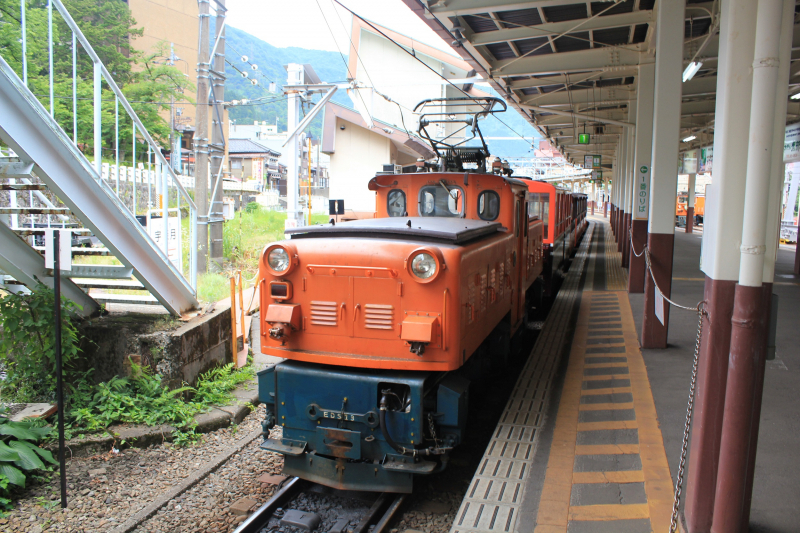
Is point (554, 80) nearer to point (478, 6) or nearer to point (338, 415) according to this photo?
point (478, 6)

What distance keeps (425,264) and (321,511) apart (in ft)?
6.75

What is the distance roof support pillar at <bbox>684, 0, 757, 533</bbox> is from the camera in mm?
2793

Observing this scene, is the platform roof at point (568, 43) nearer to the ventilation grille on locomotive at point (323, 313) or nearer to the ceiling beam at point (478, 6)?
the ceiling beam at point (478, 6)

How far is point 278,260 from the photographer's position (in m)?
4.45

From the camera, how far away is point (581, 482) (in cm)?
388

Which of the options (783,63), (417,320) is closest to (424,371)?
(417,320)

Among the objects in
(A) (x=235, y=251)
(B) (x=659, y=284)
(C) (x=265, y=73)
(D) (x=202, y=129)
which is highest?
(C) (x=265, y=73)

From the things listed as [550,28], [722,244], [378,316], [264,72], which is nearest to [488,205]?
[378,316]

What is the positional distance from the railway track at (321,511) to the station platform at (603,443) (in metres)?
0.77

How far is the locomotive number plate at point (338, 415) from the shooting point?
413 cm

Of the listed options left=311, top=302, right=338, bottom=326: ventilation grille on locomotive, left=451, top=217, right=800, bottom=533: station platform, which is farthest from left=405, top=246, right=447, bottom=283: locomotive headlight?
left=451, top=217, right=800, bottom=533: station platform

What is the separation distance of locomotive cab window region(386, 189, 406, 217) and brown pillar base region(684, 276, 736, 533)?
389 centimetres

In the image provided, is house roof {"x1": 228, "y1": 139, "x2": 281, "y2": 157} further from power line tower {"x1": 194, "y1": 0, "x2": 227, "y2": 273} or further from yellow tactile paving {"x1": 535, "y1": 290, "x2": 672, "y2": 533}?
yellow tactile paving {"x1": 535, "y1": 290, "x2": 672, "y2": 533}

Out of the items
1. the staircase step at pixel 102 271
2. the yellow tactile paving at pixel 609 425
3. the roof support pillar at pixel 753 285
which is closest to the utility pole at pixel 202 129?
the staircase step at pixel 102 271
